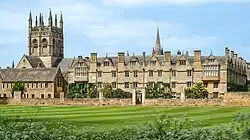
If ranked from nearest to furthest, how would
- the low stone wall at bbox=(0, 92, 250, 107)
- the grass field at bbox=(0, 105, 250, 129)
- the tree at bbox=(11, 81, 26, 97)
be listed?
the grass field at bbox=(0, 105, 250, 129), the low stone wall at bbox=(0, 92, 250, 107), the tree at bbox=(11, 81, 26, 97)

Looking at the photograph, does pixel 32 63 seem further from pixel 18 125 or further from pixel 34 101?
pixel 18 125

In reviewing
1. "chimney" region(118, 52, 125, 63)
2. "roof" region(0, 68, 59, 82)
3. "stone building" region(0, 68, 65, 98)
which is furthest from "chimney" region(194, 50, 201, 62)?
"roof" region(0, 68, 59, 82)

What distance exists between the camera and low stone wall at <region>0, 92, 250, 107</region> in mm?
56594

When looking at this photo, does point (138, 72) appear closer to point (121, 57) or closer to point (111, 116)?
point (121, 57)

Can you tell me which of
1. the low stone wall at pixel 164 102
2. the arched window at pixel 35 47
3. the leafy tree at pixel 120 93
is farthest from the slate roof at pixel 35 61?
the low stone wall at pixel 164 102

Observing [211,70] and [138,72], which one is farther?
[138,72]

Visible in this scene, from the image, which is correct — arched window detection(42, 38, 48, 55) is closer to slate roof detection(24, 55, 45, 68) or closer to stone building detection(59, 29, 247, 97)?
slate roof detection(24, 55, 45, 68)

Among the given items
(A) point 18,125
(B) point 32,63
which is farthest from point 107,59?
(A) point 18,125

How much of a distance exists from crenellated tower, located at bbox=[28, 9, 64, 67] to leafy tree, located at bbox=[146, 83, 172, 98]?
2873 cm

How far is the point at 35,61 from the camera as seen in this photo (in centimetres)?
9944

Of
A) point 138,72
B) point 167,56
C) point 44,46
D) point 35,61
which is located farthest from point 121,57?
point 44,46

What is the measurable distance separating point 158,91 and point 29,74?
23.0 meters

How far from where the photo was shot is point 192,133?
14250 millimetres

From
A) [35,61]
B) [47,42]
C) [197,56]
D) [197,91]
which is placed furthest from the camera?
[47,42]
